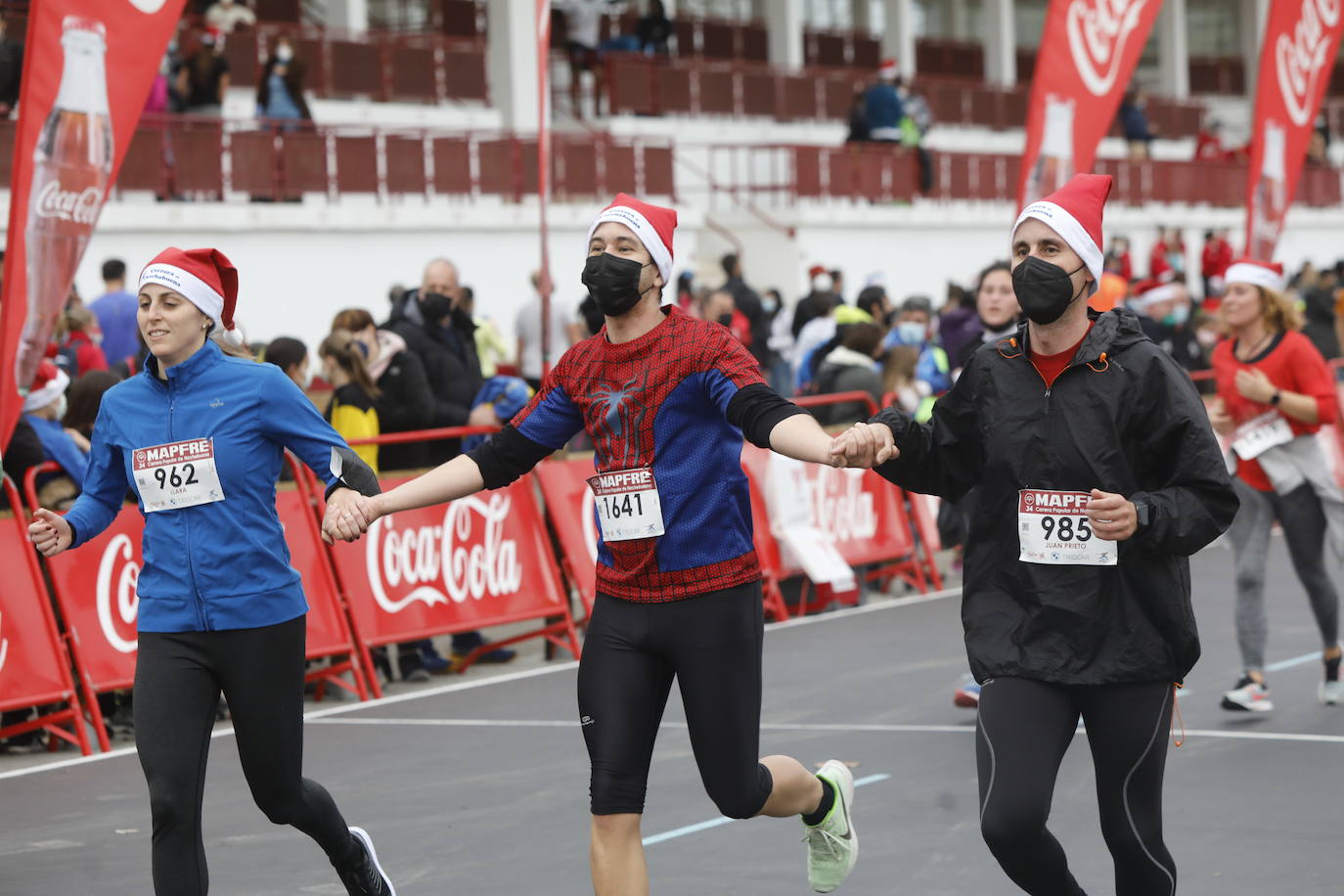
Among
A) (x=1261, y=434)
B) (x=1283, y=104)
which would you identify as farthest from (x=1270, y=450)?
(x=1283, y=104)

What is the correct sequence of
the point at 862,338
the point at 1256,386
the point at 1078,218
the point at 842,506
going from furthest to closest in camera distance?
the point at 862,338 < the point at 842,506 < the point at 1256,386 < the point at 1078,218

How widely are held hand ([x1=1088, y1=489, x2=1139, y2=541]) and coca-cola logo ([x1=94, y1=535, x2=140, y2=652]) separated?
249 inches

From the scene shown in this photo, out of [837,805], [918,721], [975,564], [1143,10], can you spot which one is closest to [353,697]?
[918,721]

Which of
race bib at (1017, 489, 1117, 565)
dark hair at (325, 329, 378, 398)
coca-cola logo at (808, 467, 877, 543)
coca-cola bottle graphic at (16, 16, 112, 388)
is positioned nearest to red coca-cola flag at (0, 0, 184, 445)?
coca-cola bottle graphic at (16, 16, 112, 388)

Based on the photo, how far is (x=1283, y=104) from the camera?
16.5 meters

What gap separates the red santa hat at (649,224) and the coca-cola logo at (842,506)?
27.1ft

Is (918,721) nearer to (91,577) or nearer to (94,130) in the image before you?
(91,577)

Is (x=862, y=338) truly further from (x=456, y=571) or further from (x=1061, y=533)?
(x=1061, y=533)

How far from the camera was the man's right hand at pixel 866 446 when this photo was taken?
4973mm

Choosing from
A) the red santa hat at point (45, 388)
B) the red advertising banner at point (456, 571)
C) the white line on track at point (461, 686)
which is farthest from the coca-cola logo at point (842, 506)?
the red santa hat at point (45, 388)

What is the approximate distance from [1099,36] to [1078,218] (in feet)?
31.2

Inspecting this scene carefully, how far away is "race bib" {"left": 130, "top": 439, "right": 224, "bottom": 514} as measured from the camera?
19.0 feet

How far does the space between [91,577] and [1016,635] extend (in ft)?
20.0

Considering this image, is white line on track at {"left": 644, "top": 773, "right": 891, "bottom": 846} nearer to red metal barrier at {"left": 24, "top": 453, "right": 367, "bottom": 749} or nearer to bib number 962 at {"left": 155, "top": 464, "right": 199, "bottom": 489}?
bib number 962 at {"left": 155, "top": 464, "right": 199, "bottom": 489}
